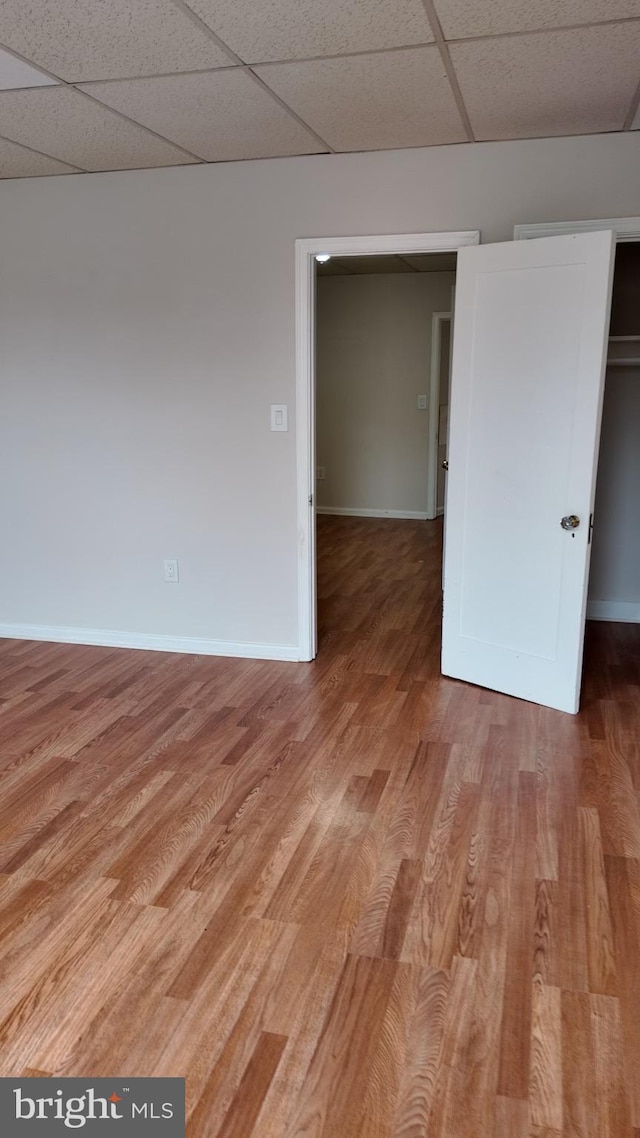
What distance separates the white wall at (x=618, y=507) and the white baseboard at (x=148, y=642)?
204 centimetres

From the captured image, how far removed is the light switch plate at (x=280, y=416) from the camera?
3.91 metres

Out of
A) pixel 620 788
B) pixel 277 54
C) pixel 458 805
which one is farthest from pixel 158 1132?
pixel 277 54

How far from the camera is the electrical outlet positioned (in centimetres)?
424

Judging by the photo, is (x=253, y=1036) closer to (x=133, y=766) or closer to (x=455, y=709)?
(x=133, y=766)

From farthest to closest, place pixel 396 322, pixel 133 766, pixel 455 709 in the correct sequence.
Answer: pixel 396 322 → pixel 455 709 → pixel 133 766

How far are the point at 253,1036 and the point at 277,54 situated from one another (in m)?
2.83

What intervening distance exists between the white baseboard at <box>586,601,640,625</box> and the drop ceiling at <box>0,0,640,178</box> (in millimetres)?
2662

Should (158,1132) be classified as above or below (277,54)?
below

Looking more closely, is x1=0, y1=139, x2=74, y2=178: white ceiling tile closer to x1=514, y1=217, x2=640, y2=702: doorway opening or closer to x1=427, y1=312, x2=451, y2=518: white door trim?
x1=514, y1=217, x2=640, y2=702: doorway opening

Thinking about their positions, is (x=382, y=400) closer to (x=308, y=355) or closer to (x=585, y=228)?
(x=308, y=355)

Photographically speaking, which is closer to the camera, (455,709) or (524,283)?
(524,283)

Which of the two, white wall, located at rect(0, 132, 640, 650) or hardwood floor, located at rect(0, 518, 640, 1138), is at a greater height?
white wall, located at rect(0, 132, 640, 650)

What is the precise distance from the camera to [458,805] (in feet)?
8.95

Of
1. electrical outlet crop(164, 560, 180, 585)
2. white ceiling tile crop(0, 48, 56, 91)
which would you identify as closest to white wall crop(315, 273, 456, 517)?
electrical outlet crop(164, 560, 180, 585)
